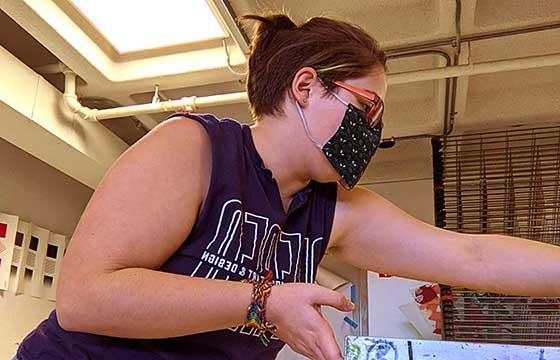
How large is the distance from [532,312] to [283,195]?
4.54ft

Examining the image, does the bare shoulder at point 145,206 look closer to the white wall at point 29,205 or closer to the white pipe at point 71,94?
the white pipe at point 71,94

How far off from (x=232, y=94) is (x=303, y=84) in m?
1.00

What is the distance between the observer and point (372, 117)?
99 cm

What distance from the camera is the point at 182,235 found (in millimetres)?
762

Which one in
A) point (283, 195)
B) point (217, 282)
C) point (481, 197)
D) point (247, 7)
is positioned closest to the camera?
point (217, 282)

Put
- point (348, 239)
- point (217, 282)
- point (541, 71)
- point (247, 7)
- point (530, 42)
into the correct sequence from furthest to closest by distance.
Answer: point (541, 71)
point (530, 42)
point (247, 7)
point (348, 239)
point (217, 282)

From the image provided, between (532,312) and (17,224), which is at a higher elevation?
(17,224)

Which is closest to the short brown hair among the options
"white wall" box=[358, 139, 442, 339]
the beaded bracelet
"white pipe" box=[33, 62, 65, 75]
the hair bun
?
the hair bun

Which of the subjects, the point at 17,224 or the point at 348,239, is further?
the point at 17,224

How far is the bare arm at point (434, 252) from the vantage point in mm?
998

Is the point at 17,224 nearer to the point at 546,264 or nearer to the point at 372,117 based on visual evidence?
the point at 372,117

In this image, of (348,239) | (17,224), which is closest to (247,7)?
(348,239)

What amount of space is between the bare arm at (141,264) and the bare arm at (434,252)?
1.21ft

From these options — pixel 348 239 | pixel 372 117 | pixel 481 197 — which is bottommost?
pixel 348 239
